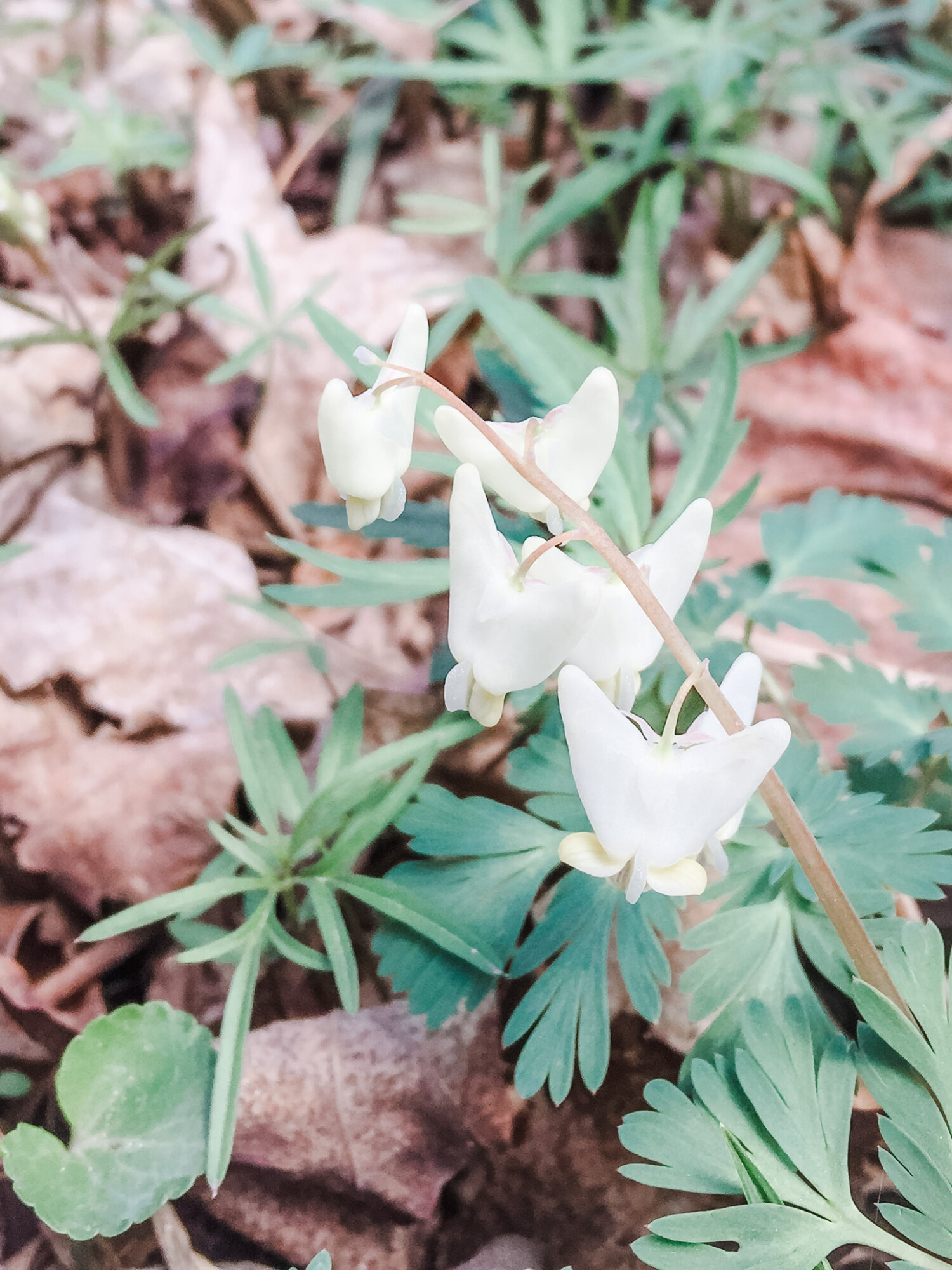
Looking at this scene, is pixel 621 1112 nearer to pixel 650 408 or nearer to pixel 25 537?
pixel 650 408

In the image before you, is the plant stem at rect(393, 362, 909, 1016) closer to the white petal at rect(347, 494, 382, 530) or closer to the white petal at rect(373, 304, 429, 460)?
the white petal at rect(373, 304, 429, 460)

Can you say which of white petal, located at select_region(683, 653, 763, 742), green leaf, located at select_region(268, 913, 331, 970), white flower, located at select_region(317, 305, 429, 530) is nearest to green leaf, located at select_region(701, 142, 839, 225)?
white flower, located at select_region(317, 305, 429, 530)

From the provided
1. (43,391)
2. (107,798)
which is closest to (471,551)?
(107,798)

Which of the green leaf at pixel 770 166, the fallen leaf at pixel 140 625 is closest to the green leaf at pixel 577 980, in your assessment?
the fallen leaf at pixel 140 625

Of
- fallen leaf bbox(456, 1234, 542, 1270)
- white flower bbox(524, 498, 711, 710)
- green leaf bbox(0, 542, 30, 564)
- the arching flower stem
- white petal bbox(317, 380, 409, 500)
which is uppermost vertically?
white petal bbox(317, 380, 409, 500)

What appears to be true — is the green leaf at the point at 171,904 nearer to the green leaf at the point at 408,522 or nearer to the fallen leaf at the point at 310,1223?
the fallen leaf at the point at 310,1223
